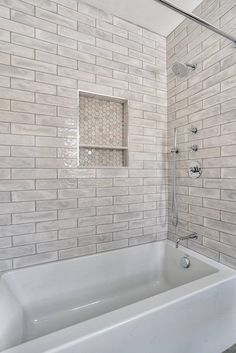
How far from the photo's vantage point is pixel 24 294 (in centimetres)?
→ 148

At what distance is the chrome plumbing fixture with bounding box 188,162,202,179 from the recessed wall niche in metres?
0.62

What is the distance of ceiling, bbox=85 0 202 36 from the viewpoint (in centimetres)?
168

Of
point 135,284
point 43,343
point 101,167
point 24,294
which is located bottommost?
point 135,284

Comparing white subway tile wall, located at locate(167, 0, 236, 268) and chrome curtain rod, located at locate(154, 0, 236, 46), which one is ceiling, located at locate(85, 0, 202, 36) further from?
chrome curtain rod, located at locate(154, 0, 236, 46)

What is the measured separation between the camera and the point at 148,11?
1763 millimetres

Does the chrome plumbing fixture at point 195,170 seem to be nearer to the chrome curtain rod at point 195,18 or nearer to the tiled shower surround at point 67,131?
the tiled shower surround at point 67,131

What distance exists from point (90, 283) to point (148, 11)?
2.53 meters

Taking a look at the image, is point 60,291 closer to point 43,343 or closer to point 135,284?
point 135,284

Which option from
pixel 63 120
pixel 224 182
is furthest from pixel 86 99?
pixel 224 182

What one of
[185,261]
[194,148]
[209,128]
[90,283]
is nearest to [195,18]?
[209,128]

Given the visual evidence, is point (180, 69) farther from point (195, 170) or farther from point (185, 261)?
point (185, 261)

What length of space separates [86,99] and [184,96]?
3.13ft

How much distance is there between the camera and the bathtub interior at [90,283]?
57.7 inches

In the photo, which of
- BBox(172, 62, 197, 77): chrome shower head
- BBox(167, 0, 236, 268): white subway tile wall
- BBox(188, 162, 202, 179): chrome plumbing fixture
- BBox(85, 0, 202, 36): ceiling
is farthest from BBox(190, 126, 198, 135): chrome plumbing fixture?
BBox(85, 0, 202, 36): ceiling
